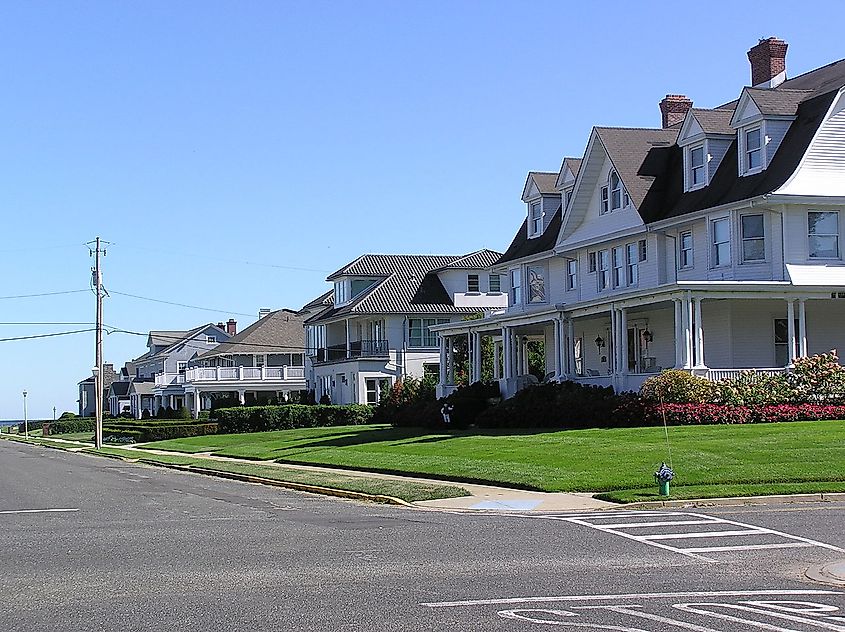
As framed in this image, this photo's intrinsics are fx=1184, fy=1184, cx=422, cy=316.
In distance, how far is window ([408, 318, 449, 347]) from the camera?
70312 mm

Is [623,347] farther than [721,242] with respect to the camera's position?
No

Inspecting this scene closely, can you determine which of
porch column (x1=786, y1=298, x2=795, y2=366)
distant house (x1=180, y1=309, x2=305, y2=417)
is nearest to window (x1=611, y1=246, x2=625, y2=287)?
porch column (x1=786, y1=298, x2=795, y2=366)

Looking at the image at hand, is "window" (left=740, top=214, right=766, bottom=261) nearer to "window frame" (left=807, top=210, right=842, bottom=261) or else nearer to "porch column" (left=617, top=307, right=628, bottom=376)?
"window frame" (left=807, top=210, right=842, bottom=261)

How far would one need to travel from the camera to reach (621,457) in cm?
2597

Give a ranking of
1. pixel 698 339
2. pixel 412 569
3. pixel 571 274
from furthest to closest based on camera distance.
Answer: pixel 571 274
pixel 698 339
pixel 412 569

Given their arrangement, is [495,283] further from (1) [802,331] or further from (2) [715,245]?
(1) [802,331]

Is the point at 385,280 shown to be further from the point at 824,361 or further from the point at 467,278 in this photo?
the point at 824,361

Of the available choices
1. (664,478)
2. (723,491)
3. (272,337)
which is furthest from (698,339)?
(272,337)

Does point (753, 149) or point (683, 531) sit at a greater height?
point (753, 149)

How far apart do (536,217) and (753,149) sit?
47.3 feet

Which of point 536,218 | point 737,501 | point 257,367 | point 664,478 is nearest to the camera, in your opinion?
point 737,501

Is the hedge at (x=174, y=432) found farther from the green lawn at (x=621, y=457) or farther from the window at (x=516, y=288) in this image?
the green lawn at (x=621, y=457)

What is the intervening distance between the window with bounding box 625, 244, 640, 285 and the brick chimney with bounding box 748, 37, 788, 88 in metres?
Result: 8.19

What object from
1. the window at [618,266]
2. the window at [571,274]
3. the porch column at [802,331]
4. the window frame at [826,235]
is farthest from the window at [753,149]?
the window at [571,274]
